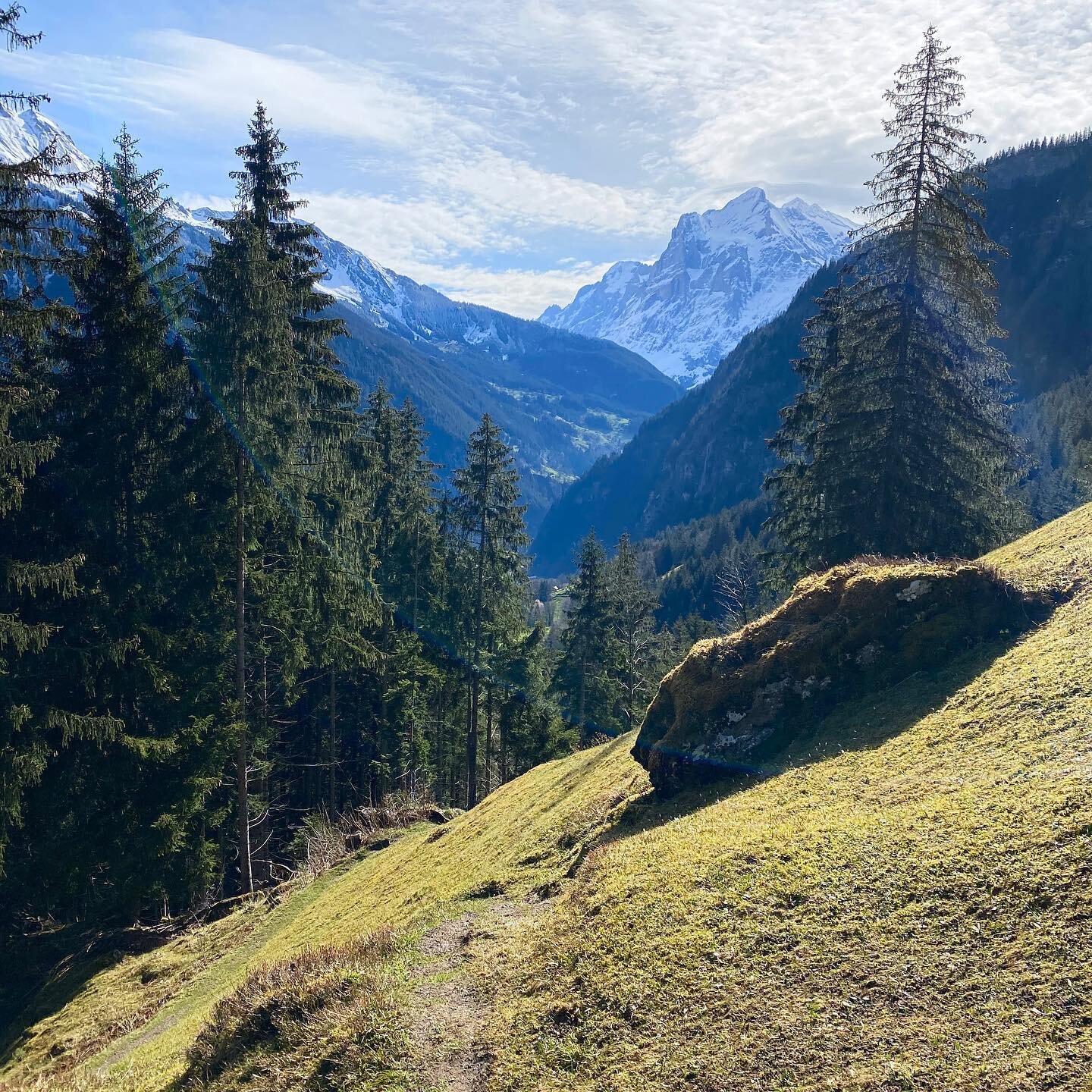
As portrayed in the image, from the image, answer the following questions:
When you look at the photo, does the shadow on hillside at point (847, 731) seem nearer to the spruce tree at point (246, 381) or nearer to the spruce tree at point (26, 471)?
the spruce tree at point (26, 471)

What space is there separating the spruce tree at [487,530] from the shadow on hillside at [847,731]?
75.4ft

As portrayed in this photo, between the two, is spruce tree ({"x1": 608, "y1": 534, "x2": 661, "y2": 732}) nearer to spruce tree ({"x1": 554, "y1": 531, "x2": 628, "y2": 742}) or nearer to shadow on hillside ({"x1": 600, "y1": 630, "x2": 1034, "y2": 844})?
spruce tree ({"x1": 554, "y1": 531, "x2": 628, "y2": 742})

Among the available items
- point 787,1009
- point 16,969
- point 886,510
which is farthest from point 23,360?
point 886,510

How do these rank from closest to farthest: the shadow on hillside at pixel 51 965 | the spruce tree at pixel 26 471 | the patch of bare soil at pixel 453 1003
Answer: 1. the patch of bare soil at pixel 453 1003
2. the spruce tree at pixel 26 471
3. the shadow on hillside at pixel 51 965

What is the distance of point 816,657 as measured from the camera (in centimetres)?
1273

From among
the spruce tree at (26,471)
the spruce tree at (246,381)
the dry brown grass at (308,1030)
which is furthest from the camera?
the spruce tree at (246,381)

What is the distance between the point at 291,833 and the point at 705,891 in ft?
91.1

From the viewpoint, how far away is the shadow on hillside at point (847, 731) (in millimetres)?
10844

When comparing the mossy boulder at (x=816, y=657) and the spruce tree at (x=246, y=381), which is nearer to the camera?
the mossy boulder at (x=816, y=657)

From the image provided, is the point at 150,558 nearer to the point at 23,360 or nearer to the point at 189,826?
the point at 23,360

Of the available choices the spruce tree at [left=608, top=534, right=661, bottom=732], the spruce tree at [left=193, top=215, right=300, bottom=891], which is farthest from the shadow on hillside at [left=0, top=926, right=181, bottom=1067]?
the spruce tree at [left=608, top=534, right=661, bottom=732]

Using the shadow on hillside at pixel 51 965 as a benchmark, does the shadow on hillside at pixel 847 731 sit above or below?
above

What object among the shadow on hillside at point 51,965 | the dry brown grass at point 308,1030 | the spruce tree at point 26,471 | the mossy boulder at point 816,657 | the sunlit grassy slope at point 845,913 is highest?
the spruce tree at point 26,471

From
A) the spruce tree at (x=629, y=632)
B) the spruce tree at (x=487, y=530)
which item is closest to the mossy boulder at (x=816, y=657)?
the spruce tree at (x=487, y=530)
